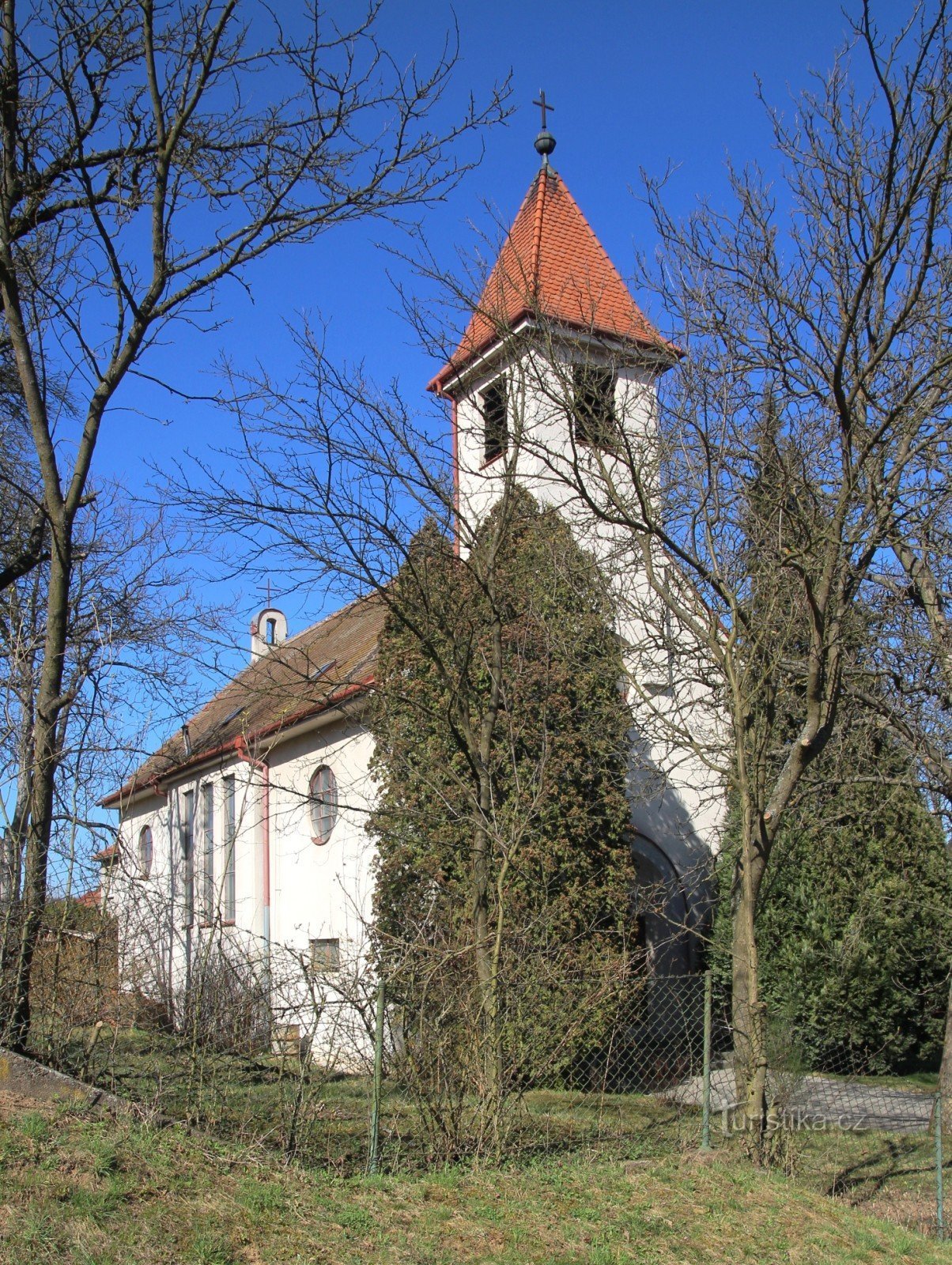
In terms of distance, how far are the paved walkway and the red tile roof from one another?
4963 mm

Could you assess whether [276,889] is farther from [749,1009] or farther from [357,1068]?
[749,1009]

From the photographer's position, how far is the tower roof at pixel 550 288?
7.93 meters

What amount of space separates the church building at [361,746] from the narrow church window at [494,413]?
0.04m

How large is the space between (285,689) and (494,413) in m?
2.92

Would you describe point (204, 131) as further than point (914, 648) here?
No

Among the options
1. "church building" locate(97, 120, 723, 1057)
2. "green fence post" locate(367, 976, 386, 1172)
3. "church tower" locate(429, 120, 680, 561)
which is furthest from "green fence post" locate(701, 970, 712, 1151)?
"church tower" locate(429, 120, 680, 561)

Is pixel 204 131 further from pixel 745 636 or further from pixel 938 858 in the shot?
pixel 938 858

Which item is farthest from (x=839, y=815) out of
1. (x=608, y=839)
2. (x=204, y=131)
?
(x=204, y=131)

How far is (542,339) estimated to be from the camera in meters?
7.97

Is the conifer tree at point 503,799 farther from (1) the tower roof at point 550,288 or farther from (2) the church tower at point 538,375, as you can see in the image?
(1) the tower roof at point 550,288

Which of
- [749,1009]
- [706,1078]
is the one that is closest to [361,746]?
Answer: [706,1078]

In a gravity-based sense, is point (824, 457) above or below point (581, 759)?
above

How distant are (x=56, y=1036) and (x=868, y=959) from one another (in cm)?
1050

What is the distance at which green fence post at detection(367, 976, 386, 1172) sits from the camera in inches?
235
